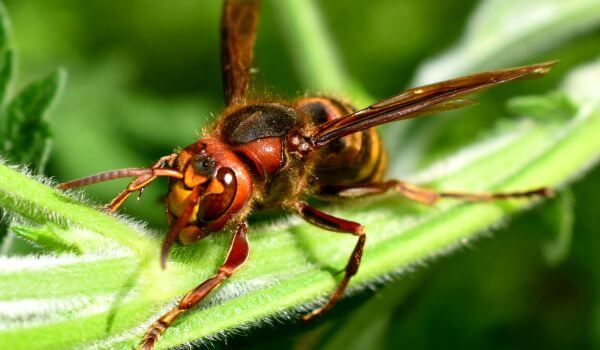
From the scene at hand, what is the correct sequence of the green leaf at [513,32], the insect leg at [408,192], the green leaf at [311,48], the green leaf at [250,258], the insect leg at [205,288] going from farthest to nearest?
1. the green leaf at [311,48]
2. the green leaf at [513,32]
3. the insect leg at [408,192]
4. the insect leg at [205,288]
5. the green leaf at [250,258]

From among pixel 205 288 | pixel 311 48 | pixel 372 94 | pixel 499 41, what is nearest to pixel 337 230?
pixel 205 288

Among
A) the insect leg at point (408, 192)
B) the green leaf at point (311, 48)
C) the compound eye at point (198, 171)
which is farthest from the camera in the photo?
the green leaf at point (311, 48)

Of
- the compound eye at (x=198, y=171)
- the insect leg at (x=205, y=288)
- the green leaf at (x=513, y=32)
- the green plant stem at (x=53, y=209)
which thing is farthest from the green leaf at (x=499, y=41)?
the green plant stem at (x=53, y=209)

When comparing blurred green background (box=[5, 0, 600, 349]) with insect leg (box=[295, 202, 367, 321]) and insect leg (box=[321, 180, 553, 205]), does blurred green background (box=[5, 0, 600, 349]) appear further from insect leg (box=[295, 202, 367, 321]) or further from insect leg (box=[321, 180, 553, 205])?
insect leg (box=[321, 180, 553, 205])

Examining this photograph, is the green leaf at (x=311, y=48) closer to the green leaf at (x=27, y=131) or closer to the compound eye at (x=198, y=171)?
the green leaf at (x=27, y=131)

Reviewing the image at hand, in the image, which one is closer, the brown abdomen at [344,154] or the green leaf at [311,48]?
the brown abdomen at [344,154]

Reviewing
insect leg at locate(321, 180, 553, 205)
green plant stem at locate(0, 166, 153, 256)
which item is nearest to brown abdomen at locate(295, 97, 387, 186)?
insect leg at locate(321, 180, 553, 205)

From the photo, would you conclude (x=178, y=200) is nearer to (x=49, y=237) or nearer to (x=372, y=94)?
(x=49, y=237)
